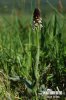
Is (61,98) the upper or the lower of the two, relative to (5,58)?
lower

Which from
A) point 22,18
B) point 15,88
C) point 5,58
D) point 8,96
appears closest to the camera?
point 8,96

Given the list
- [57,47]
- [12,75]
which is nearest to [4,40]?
[57,47]

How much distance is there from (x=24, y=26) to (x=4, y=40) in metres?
0.80

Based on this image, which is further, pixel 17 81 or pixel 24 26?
pixel 24 26

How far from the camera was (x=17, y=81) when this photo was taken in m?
2.50

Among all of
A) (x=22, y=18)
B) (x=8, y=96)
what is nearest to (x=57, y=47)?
(x=8, y=96)

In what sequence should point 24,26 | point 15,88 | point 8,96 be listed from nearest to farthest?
point 8,96
point 15,88
point 24,26

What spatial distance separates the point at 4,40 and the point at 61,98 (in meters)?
1.19

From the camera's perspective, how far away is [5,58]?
2.67 metres

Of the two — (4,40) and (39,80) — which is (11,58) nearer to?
(39,80)

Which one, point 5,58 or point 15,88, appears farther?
point 5,58

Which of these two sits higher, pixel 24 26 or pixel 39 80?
pixel 24 26

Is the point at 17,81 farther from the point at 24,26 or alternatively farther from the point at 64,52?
the point at 24,26

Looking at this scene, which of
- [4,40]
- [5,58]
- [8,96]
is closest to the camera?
[8,96]
